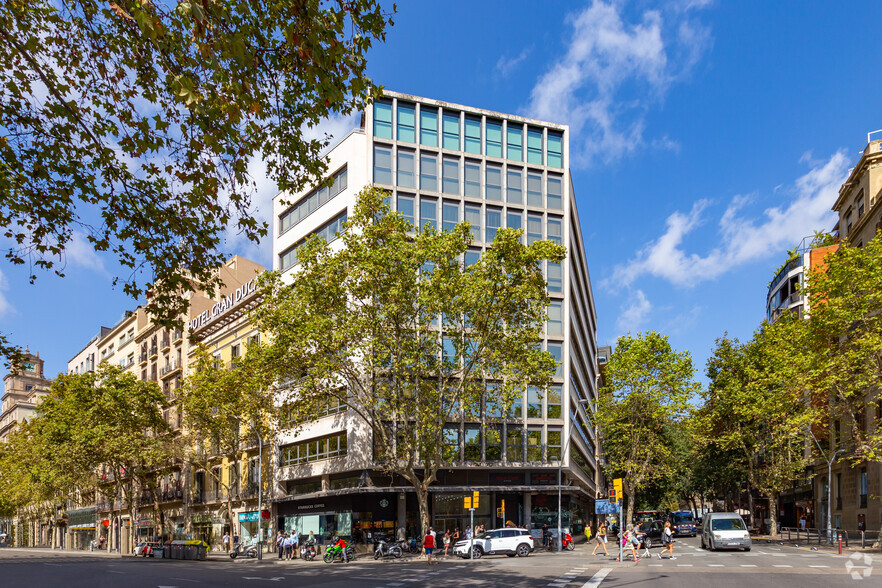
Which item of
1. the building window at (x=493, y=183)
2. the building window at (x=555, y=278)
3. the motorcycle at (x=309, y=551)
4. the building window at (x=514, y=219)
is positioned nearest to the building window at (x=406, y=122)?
the building window at (x=493, y=183)

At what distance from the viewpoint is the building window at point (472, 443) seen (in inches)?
1779

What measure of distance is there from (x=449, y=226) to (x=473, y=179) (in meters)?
3.65

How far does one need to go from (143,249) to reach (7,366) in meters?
4.56

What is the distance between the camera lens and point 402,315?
117 ft

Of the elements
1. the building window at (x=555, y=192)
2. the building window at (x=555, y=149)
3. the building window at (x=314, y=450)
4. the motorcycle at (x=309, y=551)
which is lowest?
the motorcycle at (x=309, y=551)

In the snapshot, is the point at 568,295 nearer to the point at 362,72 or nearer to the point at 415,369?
the point at 415,369

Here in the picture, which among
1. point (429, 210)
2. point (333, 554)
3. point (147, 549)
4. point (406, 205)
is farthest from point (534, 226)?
point (147, 549)

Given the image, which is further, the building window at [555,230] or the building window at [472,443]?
the building window at [555,230]

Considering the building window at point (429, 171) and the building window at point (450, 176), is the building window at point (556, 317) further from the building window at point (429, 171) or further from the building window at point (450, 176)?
the building window at point (429, 171)

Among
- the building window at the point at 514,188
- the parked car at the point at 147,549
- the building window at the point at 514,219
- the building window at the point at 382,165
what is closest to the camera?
the building window at the point at 382,165

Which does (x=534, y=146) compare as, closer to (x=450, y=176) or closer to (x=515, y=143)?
(x=515, y=143)

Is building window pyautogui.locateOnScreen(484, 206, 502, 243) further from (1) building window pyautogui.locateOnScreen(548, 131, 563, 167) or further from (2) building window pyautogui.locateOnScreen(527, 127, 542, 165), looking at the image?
(1) building window pyautogui.locateOnScreen(548, 131, 563, 167)

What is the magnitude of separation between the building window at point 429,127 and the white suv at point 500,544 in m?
24.2

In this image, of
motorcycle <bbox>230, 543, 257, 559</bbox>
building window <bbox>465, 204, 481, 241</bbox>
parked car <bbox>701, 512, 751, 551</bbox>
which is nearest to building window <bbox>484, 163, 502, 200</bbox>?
building window <bbox>465, 204, 481, 241</bbox>
